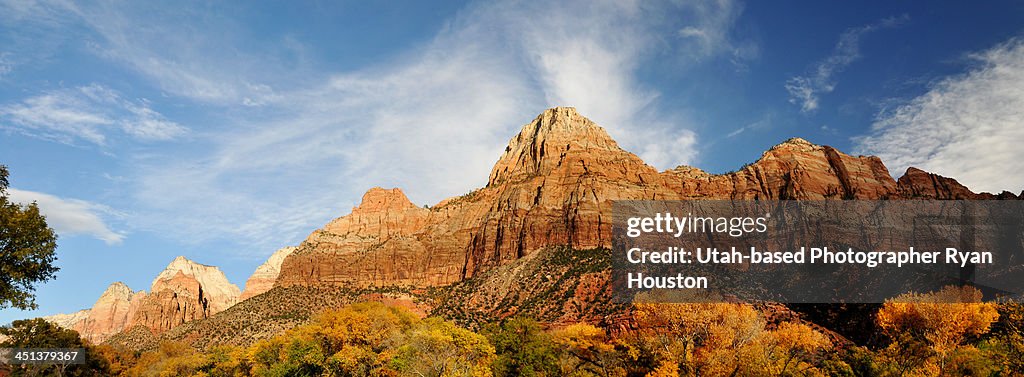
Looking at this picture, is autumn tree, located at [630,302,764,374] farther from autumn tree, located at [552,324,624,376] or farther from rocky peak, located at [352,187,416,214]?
rocky peak, located at [352,187,416,214]

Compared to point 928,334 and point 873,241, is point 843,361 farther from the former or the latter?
point 873,241

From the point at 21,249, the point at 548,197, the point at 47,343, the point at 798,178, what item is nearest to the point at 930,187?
the point at 798,178

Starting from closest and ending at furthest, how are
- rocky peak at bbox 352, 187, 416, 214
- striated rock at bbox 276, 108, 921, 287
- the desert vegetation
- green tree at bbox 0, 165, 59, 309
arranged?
1. green tree at bbox 0, 165, 59, 309
2. the desert vegetation
3. striated rock at bbox 276, 108, 921, 287
4. rocky peak at bbox 352, 187, 416, 214

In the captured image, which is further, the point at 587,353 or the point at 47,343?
the point at 47,343

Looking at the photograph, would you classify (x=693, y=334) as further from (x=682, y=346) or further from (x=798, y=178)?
(x=798, y=178)

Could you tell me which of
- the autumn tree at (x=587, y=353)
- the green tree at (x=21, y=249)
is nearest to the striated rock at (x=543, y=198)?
the autumn tree at (x=587, y=353)
